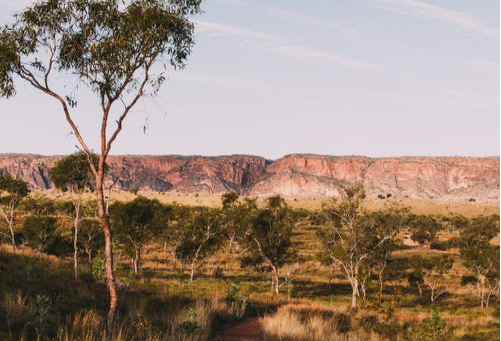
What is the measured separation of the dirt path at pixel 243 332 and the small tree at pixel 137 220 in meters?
24.4

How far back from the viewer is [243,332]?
13133mm

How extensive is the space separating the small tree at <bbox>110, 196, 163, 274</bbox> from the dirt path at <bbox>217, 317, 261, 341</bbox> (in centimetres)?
2442

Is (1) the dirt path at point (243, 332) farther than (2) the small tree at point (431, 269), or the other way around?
(2) the small tree at point (431, 269)

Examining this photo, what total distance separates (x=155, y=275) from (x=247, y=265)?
12.8 metres

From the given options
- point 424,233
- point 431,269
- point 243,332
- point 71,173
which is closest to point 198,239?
point 71,173

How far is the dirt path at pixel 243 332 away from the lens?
12159 millimetres

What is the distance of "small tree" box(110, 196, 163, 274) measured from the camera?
123ft

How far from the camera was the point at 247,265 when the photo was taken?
5244cm

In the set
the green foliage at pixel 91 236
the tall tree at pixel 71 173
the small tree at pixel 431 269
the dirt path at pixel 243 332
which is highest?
the tall tree at pixel 71 173

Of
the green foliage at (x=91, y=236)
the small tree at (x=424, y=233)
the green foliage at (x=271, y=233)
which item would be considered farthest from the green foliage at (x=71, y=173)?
the small tree at (x=424, y=233)

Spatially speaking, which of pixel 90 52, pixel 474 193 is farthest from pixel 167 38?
pixel 474 193

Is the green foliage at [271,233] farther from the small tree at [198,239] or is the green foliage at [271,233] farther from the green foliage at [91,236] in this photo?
the green foliage at [91,236]

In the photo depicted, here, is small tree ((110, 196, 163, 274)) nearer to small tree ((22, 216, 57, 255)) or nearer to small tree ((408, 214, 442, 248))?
small tree ((22, 216, 57, 255))

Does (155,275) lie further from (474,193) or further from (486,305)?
(474,193)
